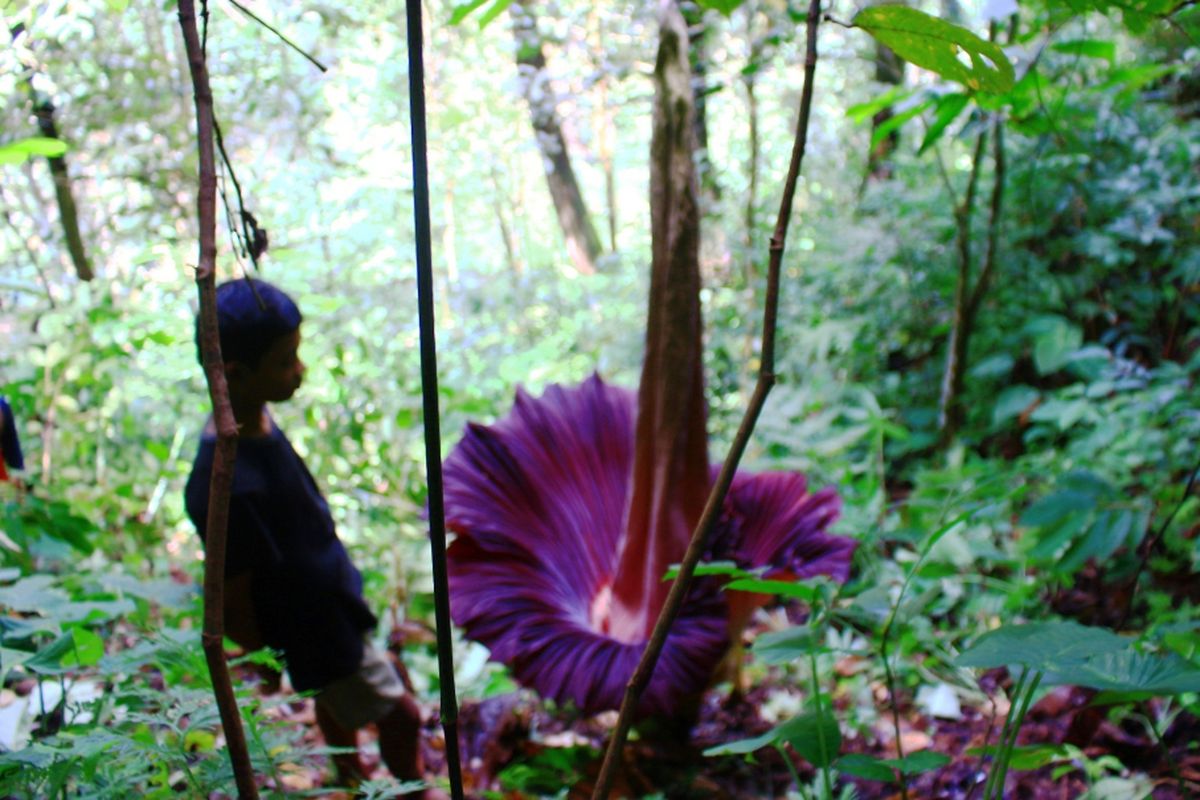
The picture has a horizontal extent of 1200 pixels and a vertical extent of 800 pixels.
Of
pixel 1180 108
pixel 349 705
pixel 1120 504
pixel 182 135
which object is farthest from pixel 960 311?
pixel 182 135

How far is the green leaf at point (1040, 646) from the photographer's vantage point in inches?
23.8

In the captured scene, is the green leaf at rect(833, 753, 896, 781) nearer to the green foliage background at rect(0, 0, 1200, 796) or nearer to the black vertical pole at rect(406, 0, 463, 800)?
the green foliage background at rect(0, 0, 1200, 796)

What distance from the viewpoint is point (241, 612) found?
112 cm

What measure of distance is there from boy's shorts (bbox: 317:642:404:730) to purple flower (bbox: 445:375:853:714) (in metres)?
0.18

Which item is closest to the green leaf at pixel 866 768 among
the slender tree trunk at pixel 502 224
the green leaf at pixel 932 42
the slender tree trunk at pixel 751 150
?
the green leaf at pixel 932 42

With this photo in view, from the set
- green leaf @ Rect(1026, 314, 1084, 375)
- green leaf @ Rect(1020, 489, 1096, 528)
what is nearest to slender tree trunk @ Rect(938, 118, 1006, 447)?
green leaf @ Rect(1026, 314, 1084, 375)

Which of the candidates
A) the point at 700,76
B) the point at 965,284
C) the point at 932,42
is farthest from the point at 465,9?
the point at 700,76

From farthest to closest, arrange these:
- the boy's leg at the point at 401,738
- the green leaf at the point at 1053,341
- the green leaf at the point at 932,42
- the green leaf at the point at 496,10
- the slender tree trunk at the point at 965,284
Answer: the green leaf at the point at 1053,341
the slender tree trunk at the point at 965,284
the boy's leg at the point at 401,738
the green leaf at the point at 496,10
the green leaf at the point at 932,42

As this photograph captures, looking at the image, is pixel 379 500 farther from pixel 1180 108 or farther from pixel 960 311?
pixel 1180 108

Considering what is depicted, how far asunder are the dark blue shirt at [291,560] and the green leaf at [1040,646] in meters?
0.80

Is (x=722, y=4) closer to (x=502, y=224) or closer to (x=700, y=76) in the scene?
(x=700, y=76)

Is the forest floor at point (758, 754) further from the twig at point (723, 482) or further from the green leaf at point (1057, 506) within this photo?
the twig at point (723, 482)

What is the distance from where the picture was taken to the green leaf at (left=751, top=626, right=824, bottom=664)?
2.62 ft

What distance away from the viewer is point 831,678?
1.46 m
